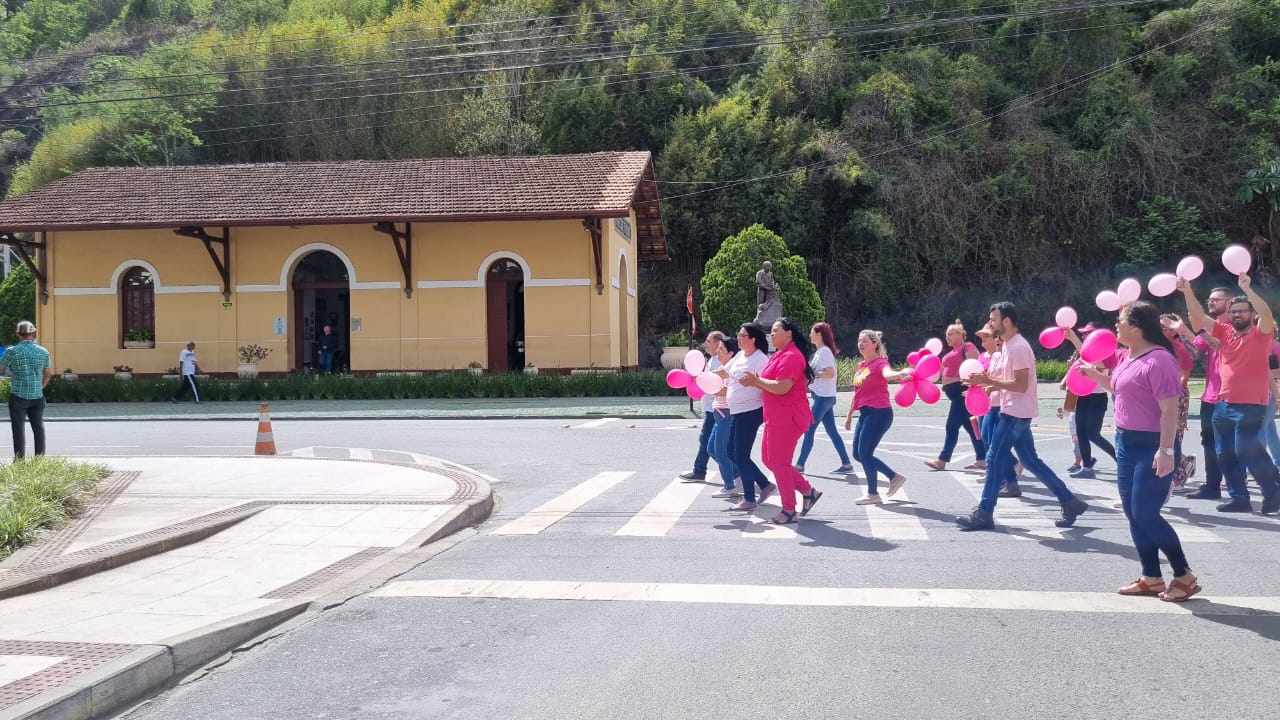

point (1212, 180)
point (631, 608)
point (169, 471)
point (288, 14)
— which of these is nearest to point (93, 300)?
point (169, 471)

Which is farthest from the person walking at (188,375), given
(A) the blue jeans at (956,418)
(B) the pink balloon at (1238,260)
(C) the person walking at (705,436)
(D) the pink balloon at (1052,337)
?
(B) the pink balloon at (1238,260)

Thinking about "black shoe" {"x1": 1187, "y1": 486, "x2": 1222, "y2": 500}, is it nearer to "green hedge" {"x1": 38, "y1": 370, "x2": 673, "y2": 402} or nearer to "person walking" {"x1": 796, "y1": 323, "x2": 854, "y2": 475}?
"person walking" {"x1": 796, "y1": 323, "x2": 854, "y2": 475}

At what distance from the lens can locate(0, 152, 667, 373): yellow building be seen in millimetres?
27641

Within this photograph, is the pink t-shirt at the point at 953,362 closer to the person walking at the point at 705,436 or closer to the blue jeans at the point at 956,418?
the blue jeans at the point at 956,418

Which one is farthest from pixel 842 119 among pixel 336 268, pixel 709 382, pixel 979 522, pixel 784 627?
pixel 784 627

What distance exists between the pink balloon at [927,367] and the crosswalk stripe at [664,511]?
250cm

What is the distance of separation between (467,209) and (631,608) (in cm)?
2212

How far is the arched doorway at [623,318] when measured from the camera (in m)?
30.3

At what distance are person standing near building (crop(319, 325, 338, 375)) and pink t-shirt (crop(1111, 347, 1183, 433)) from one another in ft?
85.7

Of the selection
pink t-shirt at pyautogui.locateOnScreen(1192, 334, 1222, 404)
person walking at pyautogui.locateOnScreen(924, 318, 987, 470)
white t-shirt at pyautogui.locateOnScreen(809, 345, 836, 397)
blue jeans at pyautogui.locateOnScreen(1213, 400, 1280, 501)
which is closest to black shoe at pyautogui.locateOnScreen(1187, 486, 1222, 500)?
blue jeans at pyautogui.locateOnScreen(1213, 400, 1280, 501)

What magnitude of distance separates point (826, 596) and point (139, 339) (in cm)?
2775

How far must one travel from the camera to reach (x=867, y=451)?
9.47 meters

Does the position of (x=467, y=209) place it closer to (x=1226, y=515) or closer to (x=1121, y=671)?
(x=1226, y=515)

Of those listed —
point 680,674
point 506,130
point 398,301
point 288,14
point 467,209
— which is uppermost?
point 288,14
